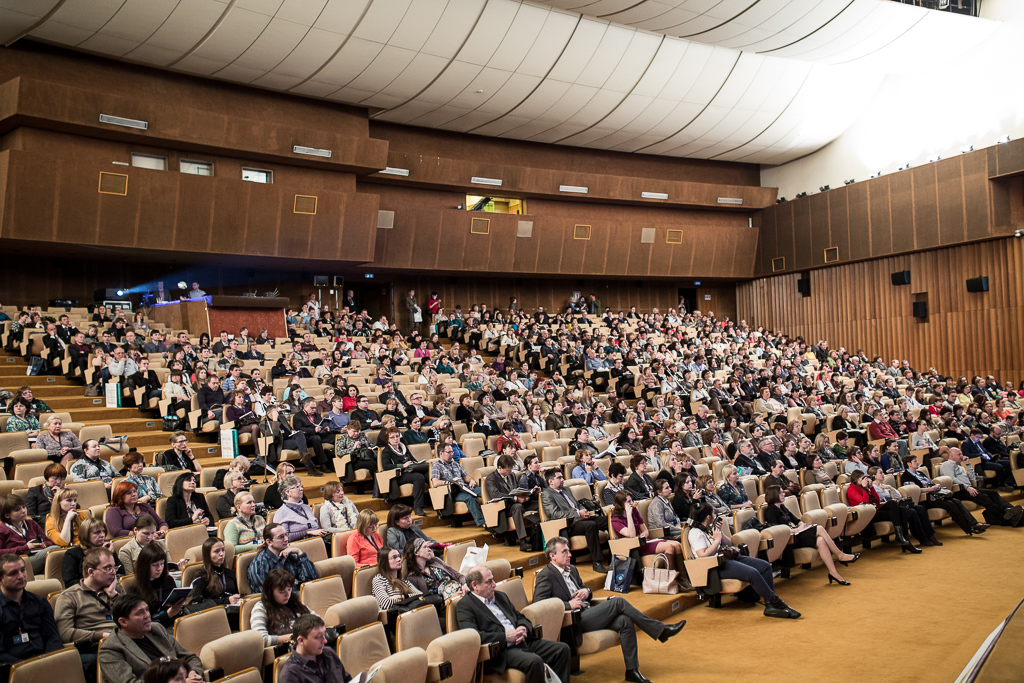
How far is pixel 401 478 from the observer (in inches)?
257

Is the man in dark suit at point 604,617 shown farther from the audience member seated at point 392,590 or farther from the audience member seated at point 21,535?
the audience member seated at point 21,535

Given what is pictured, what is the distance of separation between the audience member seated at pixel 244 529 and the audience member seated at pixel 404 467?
5.96 ft

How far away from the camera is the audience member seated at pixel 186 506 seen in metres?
4.96

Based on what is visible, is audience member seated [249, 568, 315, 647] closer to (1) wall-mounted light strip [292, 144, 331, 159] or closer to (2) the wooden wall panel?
(1) wall-mounted light strip [292, 144, 331, 159]

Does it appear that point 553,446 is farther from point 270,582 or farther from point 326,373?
point 270,582

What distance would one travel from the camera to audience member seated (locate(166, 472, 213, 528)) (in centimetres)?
496

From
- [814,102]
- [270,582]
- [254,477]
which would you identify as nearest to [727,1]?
[814,102]

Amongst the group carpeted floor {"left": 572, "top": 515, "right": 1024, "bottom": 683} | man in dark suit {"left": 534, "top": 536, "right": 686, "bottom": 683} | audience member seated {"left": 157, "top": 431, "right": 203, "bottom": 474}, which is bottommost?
carpeted floor {"left": 572, "top": 515, "right": 1024, "bottom": 683}

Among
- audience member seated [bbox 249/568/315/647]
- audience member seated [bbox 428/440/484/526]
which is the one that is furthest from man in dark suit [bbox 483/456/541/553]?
audience member seated [bbox 249/568/315/647]

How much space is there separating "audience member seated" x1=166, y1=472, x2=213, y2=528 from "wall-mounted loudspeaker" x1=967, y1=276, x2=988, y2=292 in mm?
14305

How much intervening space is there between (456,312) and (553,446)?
24.1 feet

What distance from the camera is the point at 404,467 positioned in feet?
21.5

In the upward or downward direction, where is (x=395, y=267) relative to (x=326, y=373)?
upward

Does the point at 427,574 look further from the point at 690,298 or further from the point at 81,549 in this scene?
the point at 690,298
